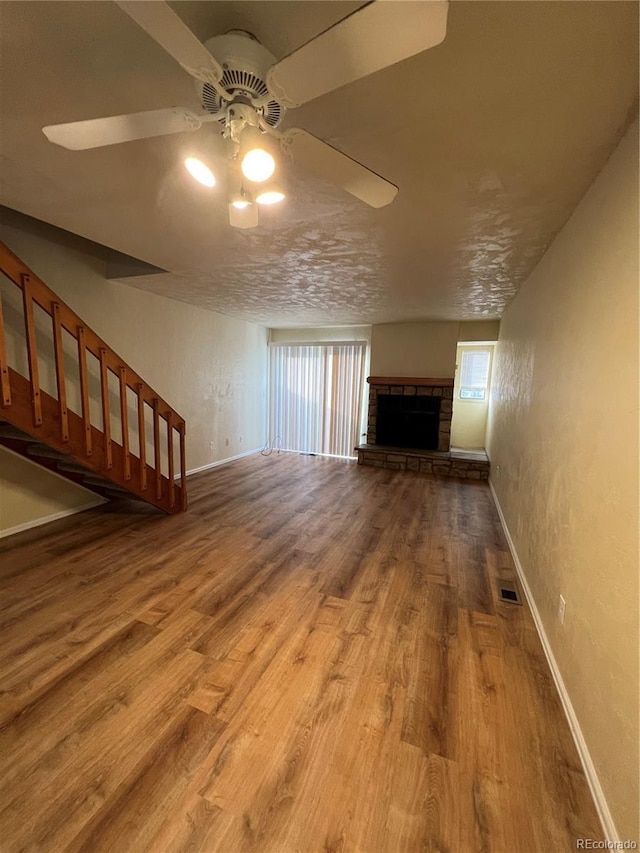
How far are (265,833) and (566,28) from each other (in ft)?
8.33

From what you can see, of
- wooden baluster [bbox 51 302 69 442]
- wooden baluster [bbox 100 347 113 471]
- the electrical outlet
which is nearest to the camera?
the electrical outlet

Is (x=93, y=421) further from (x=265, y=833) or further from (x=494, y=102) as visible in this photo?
(x=494, y=102)

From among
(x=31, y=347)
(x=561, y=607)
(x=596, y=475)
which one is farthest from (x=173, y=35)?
(x=561, y=607)

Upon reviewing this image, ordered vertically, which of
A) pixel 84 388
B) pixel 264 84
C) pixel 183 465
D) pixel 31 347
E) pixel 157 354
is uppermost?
pixel 264 84

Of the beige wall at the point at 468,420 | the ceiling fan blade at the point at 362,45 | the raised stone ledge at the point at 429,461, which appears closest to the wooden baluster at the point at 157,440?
the ceiling fan blade at the point at 362,45

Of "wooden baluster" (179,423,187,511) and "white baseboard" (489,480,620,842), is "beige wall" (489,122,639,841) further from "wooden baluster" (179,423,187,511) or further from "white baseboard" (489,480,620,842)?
"wooden baluster" (179,423,187,511)

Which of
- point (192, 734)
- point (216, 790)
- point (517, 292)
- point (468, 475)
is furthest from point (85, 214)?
point (468, 475)

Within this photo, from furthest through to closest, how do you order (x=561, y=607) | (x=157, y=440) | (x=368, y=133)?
(x=157, y=440) < (x=561, y=607) < (x=368, y=133)

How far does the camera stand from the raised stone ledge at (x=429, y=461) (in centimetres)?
502

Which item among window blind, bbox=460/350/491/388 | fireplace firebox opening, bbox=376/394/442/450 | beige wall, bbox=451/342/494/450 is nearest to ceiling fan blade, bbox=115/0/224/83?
fireplace firebox opening, bbox=376/394/442/450

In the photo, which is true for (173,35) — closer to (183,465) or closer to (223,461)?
(183,465)

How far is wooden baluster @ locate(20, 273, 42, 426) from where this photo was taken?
2.15m

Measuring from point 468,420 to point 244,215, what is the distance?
18.9 ft

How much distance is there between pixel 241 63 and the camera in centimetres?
95
